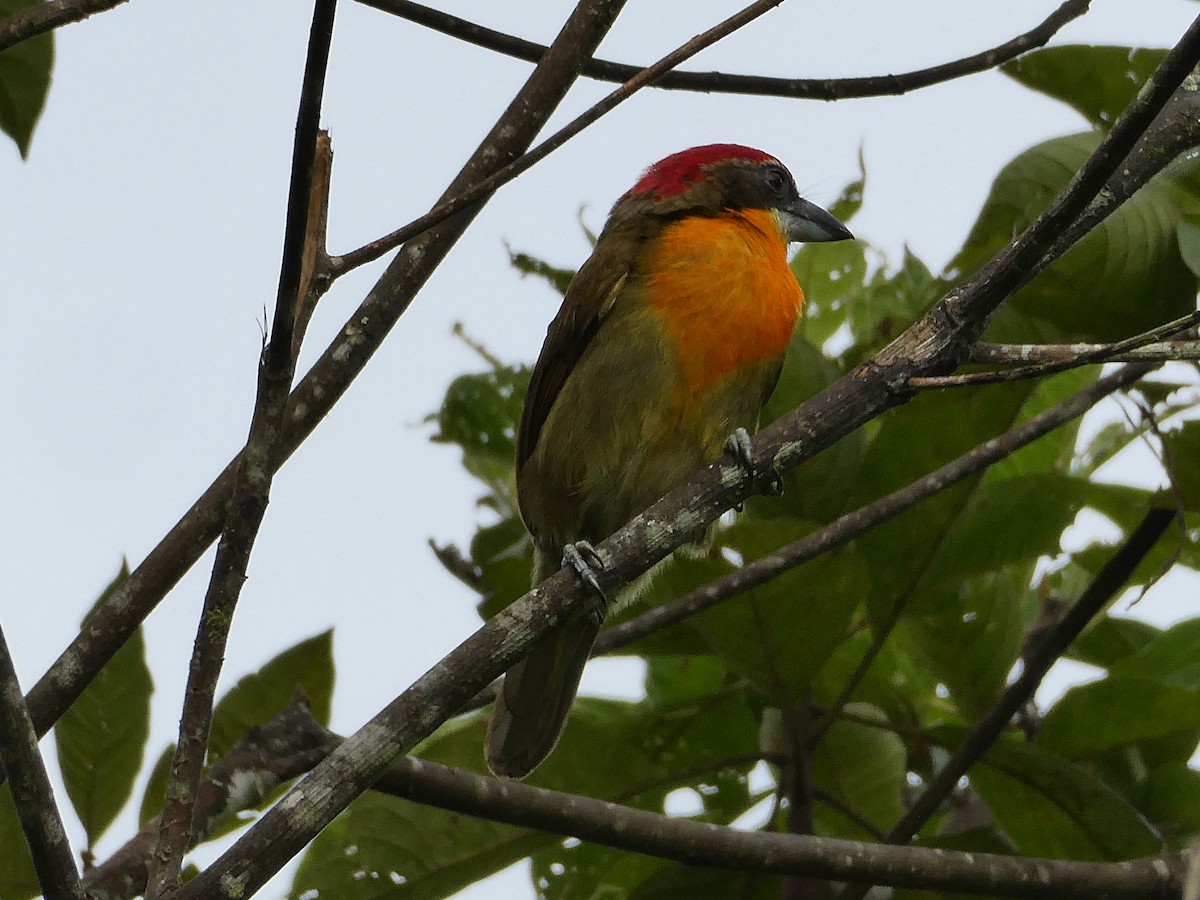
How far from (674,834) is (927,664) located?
0.97 meters

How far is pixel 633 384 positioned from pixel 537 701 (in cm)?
74

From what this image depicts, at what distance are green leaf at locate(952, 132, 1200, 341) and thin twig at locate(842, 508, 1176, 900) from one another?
1.35 ft

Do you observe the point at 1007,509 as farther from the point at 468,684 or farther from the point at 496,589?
the point at 468,684

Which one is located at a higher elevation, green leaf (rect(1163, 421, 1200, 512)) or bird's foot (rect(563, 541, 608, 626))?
green leaf (rect(1163, 421, 1200, 512))

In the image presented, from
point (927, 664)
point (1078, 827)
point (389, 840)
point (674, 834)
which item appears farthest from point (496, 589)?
point (1078, 827)

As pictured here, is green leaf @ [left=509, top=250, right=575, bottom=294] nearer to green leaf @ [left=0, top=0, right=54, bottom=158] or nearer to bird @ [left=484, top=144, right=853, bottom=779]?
bird @ [left=484, top=144, right=853, bottom=779]

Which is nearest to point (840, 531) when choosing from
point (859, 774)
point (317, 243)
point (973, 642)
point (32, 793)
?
point (973, 642)

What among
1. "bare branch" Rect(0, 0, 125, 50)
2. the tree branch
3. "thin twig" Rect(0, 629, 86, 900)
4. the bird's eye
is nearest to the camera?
"thin twig" Rect(0, 629, 86, 900)

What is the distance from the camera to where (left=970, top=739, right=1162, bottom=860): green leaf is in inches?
115

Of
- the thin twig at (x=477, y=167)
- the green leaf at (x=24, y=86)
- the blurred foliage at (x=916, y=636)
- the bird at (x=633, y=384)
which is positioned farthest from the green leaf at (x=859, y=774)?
the green leaf at (x=24, y=86)

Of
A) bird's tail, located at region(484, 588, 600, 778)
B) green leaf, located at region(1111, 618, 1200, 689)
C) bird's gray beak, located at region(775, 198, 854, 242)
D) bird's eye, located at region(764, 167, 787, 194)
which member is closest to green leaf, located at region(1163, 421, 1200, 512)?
green leaf, located at region(1111, 618, 1200, 689)

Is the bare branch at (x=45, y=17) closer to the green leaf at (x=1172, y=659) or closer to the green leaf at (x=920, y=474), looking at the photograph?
the green leaf at (x=920, y=474)

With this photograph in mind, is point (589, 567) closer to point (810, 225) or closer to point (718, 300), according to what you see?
point (718, 300)

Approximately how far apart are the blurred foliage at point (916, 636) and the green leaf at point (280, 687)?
292 millimetres
